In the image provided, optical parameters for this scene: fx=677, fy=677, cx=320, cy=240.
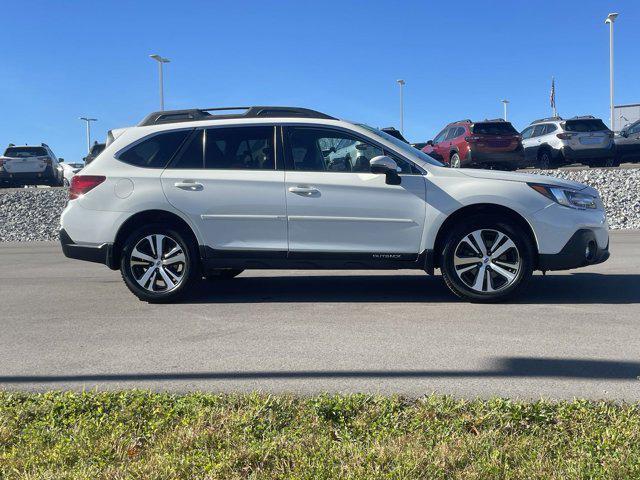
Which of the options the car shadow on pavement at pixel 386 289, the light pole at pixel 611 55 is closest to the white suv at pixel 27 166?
the car shadow on pavement at pixel 386 289

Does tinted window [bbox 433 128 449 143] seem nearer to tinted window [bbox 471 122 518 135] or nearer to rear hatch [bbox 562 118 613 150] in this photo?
tinted window [bbox 471 122 518 135]

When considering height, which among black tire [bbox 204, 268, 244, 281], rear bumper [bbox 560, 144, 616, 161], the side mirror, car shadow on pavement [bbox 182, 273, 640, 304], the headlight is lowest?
car shadow on pavement [bbox 182, 273, 640, 304]

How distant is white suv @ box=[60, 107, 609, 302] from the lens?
6453 mm

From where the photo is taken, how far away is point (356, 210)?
653 centimetres

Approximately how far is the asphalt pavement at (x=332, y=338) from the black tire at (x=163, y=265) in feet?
0.49

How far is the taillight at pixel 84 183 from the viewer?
22.3 feet

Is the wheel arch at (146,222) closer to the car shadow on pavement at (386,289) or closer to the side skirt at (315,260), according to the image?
the side skirt at (315,260)

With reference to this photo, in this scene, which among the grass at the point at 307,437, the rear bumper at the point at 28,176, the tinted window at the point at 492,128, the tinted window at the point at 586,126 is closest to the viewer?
the grass at the point at 307,437

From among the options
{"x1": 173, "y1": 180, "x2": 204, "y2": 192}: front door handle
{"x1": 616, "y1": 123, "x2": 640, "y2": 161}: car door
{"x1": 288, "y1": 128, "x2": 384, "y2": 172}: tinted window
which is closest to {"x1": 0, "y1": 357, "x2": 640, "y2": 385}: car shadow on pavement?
{"x1": 173, "y1": 180, "x2": 204, "y2": 192}: front door handle

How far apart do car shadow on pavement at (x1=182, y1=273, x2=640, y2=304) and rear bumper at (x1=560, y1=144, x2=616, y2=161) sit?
13692 millimetres

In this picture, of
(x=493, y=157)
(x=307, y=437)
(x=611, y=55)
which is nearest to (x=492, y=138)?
(x=493, y=157)

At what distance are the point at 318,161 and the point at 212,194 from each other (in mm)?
1097

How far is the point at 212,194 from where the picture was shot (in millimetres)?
6641

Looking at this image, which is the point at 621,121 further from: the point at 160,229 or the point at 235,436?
the point at 235,436
